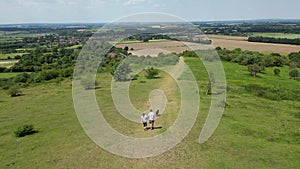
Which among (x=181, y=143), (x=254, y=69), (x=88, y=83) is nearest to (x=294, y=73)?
(x=254, y=69)

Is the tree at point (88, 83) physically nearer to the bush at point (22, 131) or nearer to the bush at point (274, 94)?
the bush at point (22, 131)

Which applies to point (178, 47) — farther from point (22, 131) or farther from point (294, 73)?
point (22, 131)

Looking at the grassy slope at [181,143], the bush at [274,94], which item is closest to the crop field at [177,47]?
the bush at [274,94]

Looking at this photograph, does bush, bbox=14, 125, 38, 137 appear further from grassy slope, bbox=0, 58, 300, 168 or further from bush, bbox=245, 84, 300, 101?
bush, bbox=245, 84, 300, 101

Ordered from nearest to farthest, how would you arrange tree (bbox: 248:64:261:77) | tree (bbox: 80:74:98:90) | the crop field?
tree (bbox: 80:74:98:90)
tree (bbox: 248:64:261:77)
the crop field

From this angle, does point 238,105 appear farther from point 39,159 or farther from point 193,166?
point 39,159

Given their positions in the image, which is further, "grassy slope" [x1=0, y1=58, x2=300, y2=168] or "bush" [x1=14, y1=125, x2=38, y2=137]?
"bush" [x1=14, y1=125, x2=38, y2=137]

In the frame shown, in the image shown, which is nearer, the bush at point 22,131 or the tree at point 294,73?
the bush at point 22,131

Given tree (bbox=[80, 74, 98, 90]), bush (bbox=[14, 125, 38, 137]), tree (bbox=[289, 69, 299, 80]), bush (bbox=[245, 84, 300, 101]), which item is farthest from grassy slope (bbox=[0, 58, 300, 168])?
tree (bbox=[289, 69, 299, 80])

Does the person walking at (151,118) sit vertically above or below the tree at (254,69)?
above

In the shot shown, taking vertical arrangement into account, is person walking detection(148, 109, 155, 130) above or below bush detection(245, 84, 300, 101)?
above
